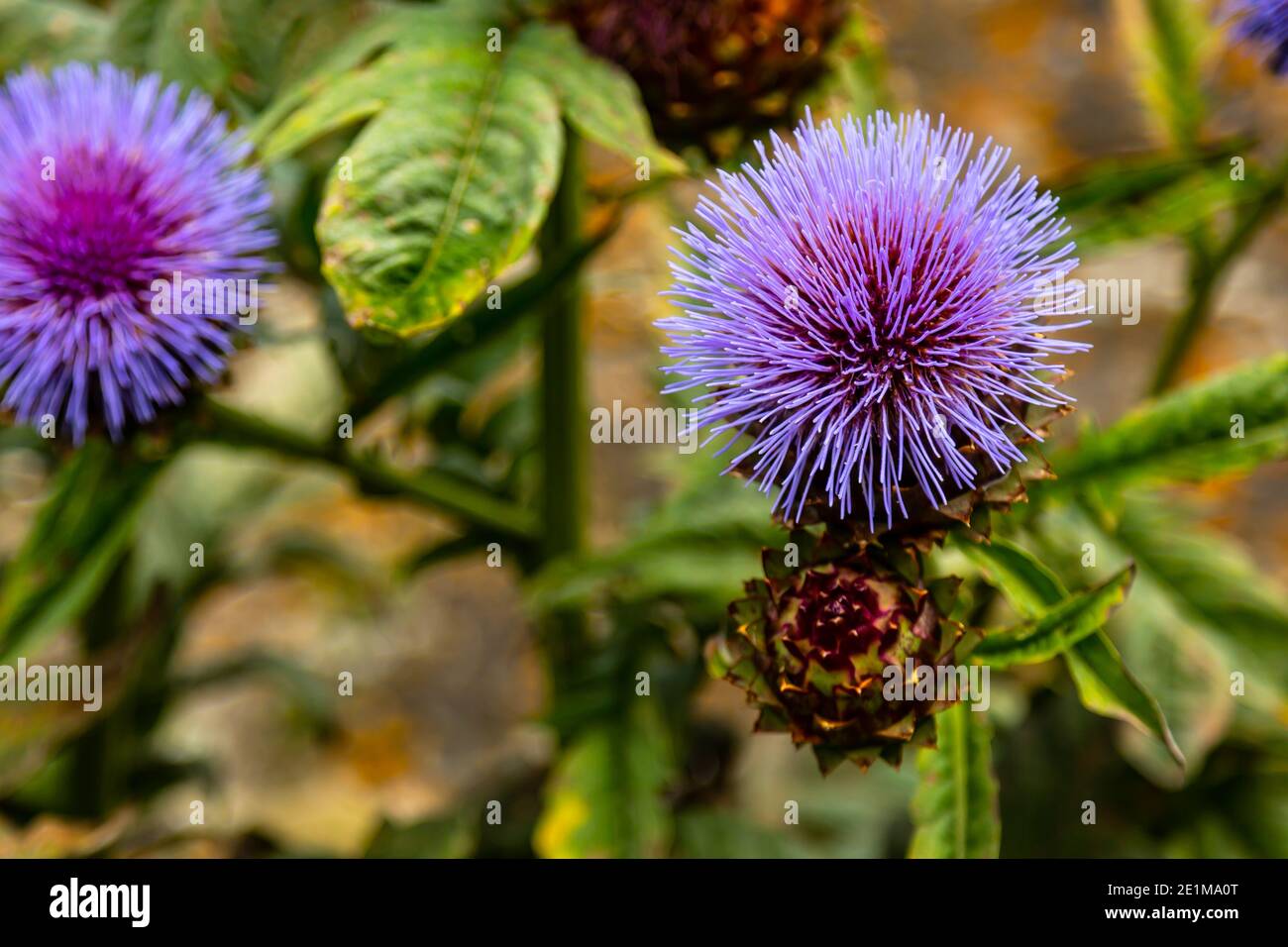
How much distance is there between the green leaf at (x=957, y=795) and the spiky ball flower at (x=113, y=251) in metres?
0.40

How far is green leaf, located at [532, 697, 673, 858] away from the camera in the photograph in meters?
0.71

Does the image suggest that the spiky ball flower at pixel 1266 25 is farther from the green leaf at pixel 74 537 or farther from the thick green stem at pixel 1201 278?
the green leaf at pixel 74 537

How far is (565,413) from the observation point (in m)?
0.82

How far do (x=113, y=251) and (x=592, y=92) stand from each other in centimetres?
26

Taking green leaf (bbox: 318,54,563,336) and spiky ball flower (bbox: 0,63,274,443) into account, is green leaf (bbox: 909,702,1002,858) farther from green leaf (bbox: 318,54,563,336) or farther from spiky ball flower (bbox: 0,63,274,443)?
spiky ball flower (bbox: 0,63,274,443)

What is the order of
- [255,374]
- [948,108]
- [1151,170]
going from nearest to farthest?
1. [1151,170]
2. [255,374]
3. [948,108]

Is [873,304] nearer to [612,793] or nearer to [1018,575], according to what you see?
[1018,575]

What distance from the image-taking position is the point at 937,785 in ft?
1.78

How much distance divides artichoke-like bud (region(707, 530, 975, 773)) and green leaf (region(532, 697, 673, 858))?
219mm

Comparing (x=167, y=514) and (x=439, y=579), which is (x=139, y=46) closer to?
(x=167, y=514)

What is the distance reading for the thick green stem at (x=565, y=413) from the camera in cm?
79

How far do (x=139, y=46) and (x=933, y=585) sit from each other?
555 millimetres

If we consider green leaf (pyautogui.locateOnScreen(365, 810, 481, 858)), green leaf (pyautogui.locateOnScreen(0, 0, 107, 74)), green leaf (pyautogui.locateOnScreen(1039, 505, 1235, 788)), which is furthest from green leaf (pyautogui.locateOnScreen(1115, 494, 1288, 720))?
green leaf (pyautogui.locateOnScreen(0, 0, 107, 74))
